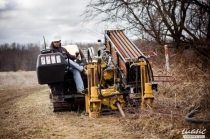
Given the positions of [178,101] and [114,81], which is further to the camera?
[178,101]

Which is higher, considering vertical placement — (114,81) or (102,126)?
(114,81)

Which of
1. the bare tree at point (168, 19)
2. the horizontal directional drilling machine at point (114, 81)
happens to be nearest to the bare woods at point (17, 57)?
the bare tree at point (168, 19)

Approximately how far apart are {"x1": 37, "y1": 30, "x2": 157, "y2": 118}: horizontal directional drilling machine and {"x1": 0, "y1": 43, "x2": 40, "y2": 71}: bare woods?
2550 inches

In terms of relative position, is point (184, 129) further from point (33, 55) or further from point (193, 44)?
point (33, 55)

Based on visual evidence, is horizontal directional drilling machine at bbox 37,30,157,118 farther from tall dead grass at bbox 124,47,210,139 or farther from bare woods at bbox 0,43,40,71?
bare woods at bbox 0,43,40,71

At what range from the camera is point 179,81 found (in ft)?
33.0

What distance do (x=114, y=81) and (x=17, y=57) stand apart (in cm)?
7158

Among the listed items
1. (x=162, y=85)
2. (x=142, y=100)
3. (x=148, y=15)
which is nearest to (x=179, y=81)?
(x=162, y=85)

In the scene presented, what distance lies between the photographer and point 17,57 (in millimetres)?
76188

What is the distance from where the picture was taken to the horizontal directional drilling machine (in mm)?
7117

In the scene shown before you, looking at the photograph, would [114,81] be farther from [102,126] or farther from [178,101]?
[102,126]

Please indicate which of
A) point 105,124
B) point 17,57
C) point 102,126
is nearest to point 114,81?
point 105,124

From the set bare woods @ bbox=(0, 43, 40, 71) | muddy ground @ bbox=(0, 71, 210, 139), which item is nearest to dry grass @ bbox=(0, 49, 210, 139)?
muddy ground @ bbox=(0, 71, 210, 139)

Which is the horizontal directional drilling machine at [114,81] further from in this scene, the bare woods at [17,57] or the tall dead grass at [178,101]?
the bare woods at [17,57]
